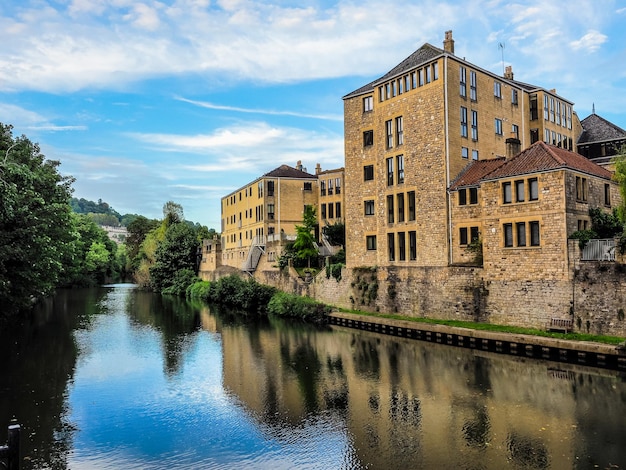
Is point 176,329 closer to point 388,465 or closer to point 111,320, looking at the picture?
point 111,320

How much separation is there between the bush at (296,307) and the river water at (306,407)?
8059 mm

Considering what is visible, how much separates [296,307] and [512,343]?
20624mm

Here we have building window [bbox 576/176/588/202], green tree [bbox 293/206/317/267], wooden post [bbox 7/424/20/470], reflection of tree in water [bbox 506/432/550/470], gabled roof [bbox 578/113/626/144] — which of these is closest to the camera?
wooden post [bbox 7/424/20/470]

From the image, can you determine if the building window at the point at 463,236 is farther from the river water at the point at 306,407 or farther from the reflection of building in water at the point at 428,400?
the reflection of building in water at the point at 428,400

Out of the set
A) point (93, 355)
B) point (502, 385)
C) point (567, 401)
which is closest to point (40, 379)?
point (93, 355)

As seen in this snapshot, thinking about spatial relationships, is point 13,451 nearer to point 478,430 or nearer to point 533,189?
point 478,430

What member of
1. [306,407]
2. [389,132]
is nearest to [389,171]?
[389,132]

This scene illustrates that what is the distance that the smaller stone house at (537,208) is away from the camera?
2731 cm

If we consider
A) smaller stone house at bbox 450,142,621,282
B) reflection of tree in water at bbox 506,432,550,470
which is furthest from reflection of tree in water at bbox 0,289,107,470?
smaller stone house at bbox 450,142,621,282

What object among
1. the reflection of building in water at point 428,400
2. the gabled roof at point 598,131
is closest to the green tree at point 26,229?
the reflection of building in water at point 428,400

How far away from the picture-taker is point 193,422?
17891mm

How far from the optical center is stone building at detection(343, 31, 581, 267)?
35.2 metres

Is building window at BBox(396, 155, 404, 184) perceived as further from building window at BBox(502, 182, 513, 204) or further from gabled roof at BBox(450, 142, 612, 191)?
building window at BBox(502, 182, 513, 204)

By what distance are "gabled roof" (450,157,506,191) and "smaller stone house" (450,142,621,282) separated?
1.03 meters
